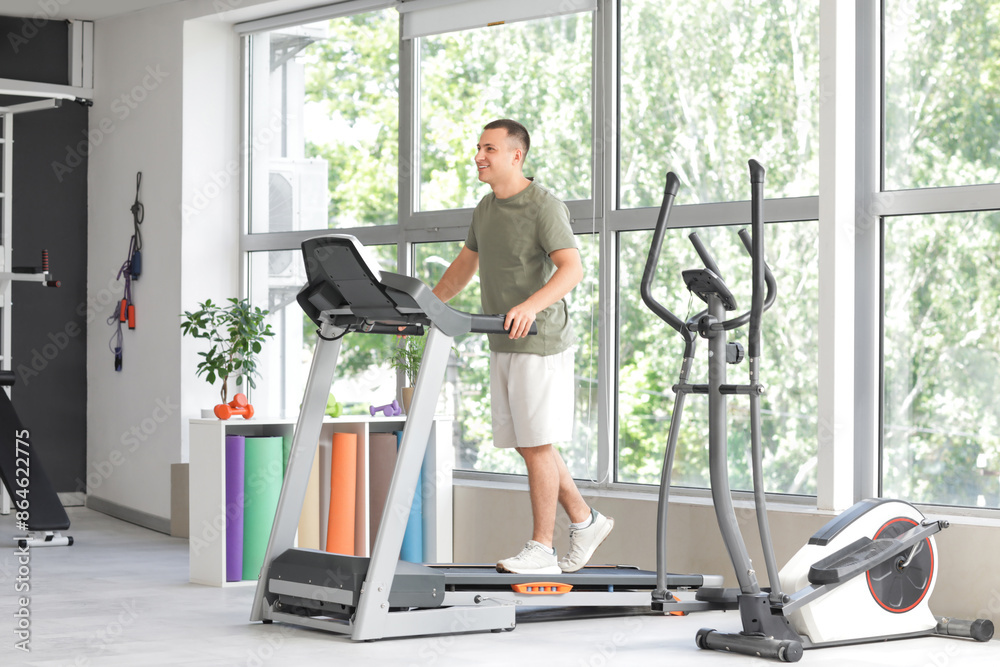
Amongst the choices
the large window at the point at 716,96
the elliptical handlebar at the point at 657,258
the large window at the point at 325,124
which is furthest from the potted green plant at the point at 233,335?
the elliptical handlebar at the point at 657,258

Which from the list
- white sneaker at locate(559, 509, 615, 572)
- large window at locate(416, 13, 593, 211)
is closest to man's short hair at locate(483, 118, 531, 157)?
large window at locate(416, 13, 593, 211)

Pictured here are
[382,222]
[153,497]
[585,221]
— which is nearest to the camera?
[585,221]

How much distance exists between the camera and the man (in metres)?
4.20

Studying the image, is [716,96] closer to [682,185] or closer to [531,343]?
[682,185]

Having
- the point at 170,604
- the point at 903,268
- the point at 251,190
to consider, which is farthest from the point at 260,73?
the point at 903,268

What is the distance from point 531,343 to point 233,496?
1.51 metres

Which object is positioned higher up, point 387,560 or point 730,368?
point 730,368

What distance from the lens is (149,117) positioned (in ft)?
23.3

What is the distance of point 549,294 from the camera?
403 centimetres

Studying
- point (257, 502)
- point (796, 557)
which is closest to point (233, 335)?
point (257, 502)

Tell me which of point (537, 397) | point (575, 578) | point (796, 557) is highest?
point (537, 397)

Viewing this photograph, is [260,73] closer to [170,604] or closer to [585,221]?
[585,221]

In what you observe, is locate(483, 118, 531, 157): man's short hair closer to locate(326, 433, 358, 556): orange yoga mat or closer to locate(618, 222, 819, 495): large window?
locate(618, 222, 819, 495): large window

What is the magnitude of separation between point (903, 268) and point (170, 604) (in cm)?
295
